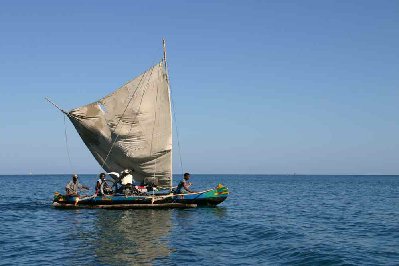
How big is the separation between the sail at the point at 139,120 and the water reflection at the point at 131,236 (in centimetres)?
451

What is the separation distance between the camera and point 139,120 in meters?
36.1

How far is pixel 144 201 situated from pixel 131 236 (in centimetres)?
1133

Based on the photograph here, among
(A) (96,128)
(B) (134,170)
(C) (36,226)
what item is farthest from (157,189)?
Answer: (C) (36,226)

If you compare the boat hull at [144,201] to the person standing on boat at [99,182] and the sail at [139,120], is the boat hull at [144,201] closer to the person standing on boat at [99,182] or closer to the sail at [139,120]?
the person standing on boat at [99,182]

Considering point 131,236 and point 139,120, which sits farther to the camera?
point 139,120

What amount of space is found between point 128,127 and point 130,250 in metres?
17.5

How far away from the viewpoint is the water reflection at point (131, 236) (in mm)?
18508

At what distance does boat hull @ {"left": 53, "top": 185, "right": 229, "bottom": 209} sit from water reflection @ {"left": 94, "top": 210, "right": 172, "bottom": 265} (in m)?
0.53

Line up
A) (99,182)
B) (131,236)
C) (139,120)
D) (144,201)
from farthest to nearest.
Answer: (139,120), (99,182), (144,201), (131,236)

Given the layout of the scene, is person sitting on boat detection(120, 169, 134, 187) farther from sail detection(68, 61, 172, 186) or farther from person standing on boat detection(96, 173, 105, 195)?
person standing on boat detection(96, 173, 105, 195)

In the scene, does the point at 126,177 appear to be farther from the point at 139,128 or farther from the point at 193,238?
the point at 193,238

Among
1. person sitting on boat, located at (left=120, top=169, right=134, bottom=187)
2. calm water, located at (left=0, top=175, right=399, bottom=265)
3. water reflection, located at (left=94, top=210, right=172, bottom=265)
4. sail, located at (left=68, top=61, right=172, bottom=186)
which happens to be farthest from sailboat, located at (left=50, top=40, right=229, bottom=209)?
water reflection, located at (left=94, top=210, right=172, bottom=265)

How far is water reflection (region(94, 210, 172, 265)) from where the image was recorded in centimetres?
1851

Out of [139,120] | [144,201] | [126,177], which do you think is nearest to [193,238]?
[144,201]
